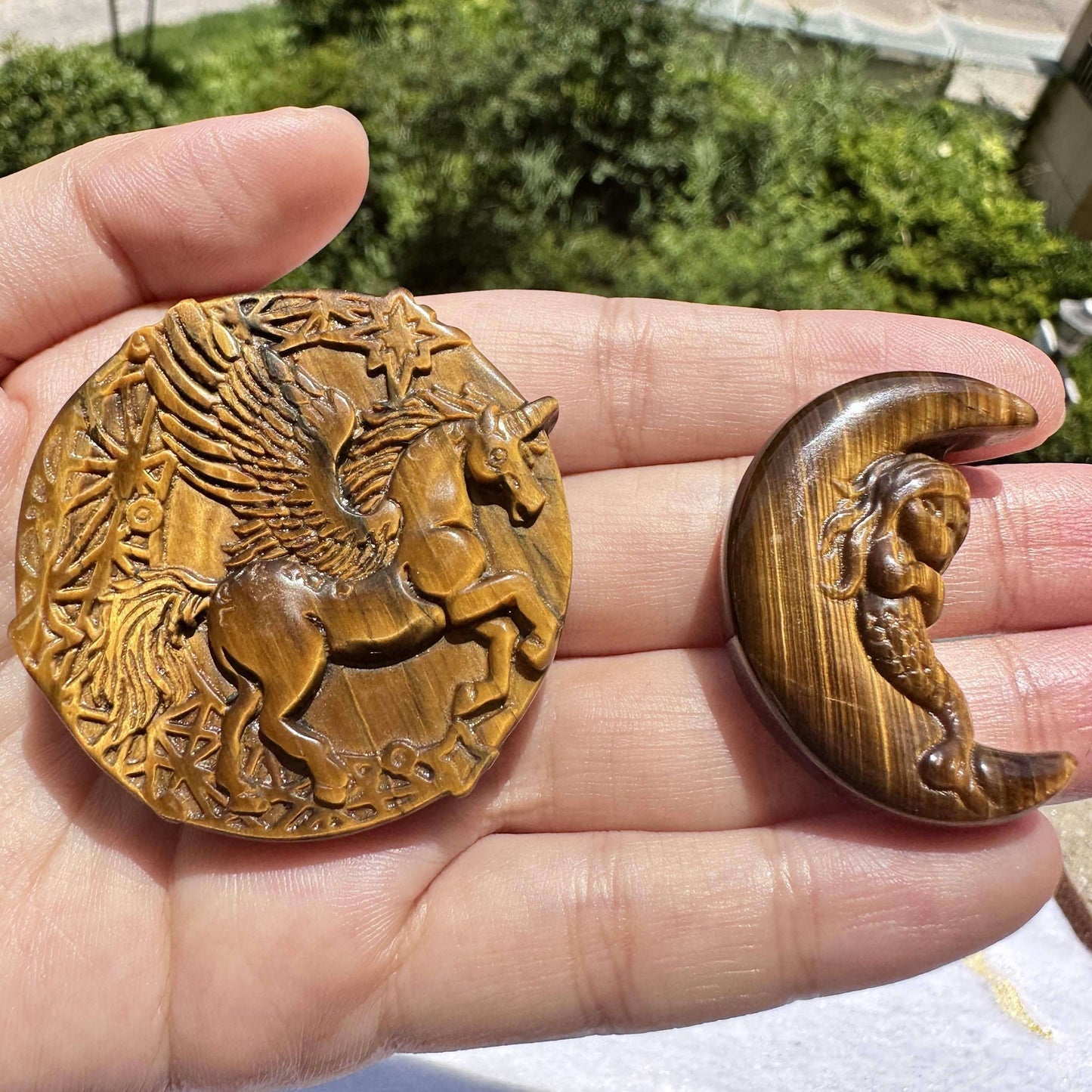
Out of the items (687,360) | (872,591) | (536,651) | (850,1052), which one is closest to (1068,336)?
(687,360)

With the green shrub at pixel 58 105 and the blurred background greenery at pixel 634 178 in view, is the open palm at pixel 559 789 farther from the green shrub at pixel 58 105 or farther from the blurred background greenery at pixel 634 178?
the green shrub at pixel 58 105

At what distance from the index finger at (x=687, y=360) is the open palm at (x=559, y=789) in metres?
0.01

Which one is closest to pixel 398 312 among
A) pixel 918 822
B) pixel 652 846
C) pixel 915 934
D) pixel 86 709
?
pixel 86 709

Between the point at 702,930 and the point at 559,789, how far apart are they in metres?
0.62

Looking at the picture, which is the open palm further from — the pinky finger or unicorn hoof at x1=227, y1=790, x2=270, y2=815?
unicorn hoof at x1=227, y1=790, x2=270, y2=815

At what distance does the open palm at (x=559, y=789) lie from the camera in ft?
8.67

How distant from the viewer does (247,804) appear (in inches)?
102

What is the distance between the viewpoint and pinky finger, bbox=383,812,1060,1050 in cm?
265

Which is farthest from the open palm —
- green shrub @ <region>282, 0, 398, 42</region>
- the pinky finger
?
green shrub @ <region>282, 0, 398, 42</region>

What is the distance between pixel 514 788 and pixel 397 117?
6264 millimetres

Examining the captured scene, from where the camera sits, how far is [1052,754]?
271cm

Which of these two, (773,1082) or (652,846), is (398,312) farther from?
(773,1082)

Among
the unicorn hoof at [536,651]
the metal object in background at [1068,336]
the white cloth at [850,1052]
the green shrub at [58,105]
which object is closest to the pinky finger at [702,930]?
the unicorn hoof at [536,651]

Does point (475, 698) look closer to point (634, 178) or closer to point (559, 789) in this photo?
point (559, 789)
